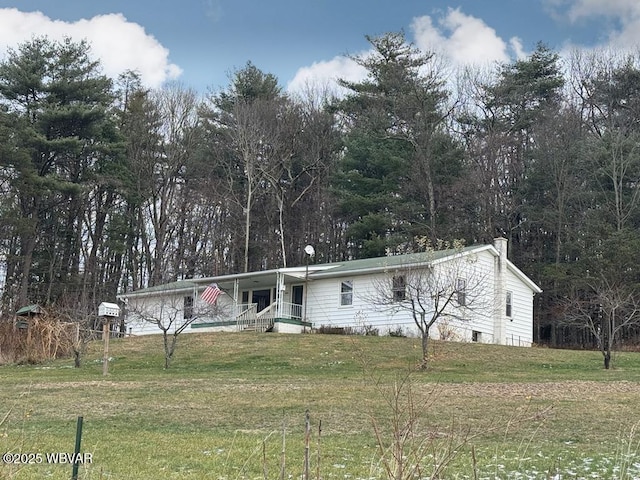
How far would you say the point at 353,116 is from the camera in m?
46.1

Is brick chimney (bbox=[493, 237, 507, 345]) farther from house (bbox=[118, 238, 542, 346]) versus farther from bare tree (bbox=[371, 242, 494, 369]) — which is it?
bare tree (bbox=[371, 242, 494, 369])

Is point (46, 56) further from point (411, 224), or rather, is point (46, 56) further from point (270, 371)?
point (270, 371)

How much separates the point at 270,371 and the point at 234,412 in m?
7.87

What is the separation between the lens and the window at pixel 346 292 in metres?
30.9

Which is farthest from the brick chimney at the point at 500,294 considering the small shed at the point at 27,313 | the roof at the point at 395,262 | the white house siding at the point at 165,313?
the small shed at the point at 27,313

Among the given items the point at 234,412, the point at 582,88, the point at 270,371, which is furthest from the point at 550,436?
the point at 582,88

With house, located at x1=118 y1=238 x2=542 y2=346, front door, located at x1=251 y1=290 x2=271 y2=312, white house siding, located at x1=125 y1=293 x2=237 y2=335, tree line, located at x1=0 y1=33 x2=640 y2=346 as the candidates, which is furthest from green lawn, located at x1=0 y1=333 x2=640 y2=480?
tree line, located at x1=0 y1=33 x2=640 y2=346

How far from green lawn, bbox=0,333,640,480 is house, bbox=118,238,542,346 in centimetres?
332

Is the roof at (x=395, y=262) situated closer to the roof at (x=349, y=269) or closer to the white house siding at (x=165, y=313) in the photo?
the roof at (x=349, y=269)

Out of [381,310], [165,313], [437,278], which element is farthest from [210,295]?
[437,278]

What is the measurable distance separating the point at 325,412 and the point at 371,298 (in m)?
17.1

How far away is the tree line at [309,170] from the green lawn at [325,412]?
15.7 m

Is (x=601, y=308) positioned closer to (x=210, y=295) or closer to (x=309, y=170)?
(x=210, y=295)

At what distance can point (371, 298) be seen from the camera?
2944 cm
